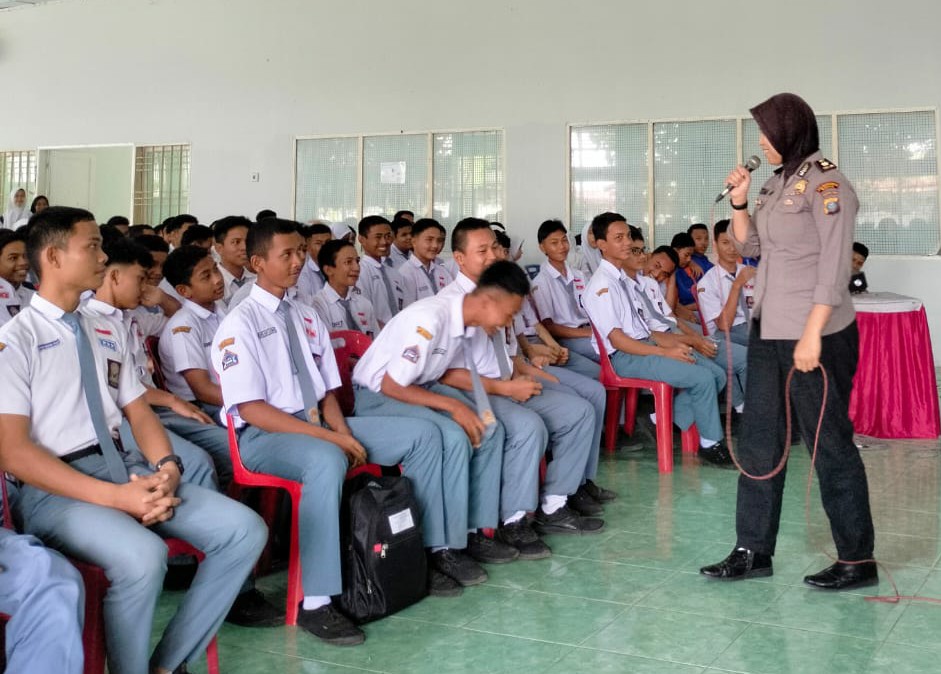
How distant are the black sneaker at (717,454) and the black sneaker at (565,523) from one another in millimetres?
1177

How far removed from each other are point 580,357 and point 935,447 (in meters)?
1.86

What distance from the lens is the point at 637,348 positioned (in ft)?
14.3

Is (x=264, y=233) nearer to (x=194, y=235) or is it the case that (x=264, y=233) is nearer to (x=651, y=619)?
(x=651, y=619)

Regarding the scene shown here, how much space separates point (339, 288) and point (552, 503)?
1.61 meters

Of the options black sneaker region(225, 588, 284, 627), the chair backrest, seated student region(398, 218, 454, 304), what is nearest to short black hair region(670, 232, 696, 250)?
seated student region(398, 218, 454, 304)

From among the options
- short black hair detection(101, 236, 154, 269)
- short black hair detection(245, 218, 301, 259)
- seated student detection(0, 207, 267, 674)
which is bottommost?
seated student detection(0, 207, 267, 674)

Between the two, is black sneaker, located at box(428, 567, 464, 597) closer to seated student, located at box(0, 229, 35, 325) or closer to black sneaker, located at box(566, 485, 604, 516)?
black sneaker, located at box(566, 485, 604, 516)

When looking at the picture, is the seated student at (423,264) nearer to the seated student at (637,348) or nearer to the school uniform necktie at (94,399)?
the seated student at (637,348)

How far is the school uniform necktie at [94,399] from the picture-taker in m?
2.05

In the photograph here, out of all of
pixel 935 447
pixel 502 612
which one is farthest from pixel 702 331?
pixel 502 612

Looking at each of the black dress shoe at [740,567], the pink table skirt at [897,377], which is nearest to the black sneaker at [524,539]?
the black dress shoe at [740,567]

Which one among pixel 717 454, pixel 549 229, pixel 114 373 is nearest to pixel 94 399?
pixel 114 373

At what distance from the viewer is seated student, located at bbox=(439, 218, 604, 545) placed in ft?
10.3

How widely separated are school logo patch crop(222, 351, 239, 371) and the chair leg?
2241mm
